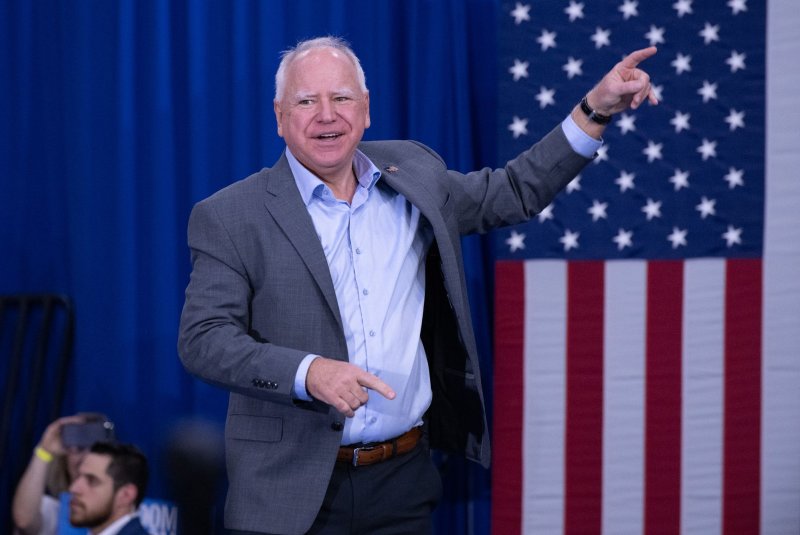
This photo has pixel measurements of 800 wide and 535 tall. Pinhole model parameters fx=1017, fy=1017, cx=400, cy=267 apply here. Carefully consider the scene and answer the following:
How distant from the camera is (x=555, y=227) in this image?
2812 mm

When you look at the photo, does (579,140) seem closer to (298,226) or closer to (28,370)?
(298,226)

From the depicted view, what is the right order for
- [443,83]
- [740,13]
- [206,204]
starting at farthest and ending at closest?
[443,83], [740,13], [206,204]

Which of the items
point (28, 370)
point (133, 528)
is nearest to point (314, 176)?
point (133, 528)

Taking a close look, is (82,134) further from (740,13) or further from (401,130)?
(740,13)

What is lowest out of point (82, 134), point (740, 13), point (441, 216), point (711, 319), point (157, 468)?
point (157, 468)

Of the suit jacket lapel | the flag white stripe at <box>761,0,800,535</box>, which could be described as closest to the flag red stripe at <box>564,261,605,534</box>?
the flag white stripe at <box>761,0,800,535</box>

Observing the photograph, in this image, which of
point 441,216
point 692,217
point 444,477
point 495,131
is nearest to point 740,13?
point 692,217

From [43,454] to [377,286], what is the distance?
5.14ft

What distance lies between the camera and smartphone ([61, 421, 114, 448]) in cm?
302

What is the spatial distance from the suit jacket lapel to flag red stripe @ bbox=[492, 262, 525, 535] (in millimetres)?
1021

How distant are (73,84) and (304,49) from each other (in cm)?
141

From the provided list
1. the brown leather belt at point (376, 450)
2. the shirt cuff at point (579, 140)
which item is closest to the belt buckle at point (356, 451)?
the brown leather belt at point (376, 450)

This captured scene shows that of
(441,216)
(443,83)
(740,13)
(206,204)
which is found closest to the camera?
(206,204)

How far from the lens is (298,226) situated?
6.14 ft
